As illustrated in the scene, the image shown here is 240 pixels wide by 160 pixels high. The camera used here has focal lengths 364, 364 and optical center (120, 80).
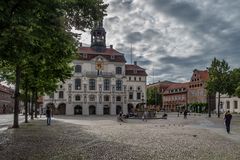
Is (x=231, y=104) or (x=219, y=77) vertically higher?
(x=219, y=77)

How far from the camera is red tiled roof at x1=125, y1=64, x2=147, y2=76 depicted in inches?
4425

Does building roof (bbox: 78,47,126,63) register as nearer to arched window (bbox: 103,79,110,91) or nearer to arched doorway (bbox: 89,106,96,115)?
arched window (bbox: 103,79,110,91)

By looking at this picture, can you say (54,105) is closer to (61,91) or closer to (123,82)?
(61,91)

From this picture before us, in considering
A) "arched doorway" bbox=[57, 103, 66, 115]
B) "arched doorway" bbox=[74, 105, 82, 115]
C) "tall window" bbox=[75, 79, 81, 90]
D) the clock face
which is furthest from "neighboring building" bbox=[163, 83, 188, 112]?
"arched doorway" bbox=[57, 103, 66, 115]

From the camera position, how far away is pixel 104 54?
340ft

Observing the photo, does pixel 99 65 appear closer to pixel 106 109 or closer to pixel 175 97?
pixel 106 109

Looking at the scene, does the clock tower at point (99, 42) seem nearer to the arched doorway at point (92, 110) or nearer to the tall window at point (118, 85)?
the tall window at point (118, 85)

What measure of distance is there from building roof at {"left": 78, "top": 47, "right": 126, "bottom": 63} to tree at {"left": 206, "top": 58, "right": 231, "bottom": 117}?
4340cm

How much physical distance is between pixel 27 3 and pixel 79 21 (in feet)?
13.5

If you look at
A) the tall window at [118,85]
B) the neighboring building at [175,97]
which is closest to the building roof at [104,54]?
the tall window at [118,85]

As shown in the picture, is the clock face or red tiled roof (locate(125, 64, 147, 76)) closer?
the clock face

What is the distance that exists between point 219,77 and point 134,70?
50.8 metres

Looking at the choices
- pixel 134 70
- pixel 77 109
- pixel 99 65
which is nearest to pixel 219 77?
pixel 99 65

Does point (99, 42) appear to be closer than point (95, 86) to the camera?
No
